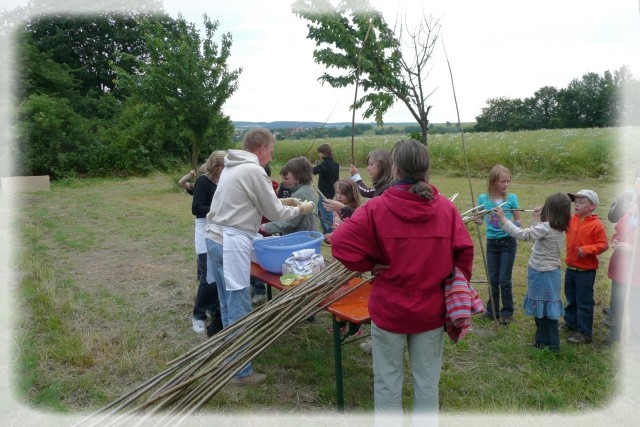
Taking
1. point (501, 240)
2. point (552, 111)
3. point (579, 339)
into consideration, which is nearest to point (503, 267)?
point (501, 240)

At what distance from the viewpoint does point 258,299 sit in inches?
190

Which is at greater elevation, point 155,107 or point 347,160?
point 155,107

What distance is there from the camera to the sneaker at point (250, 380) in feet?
10.3

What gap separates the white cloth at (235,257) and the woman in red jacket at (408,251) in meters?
1.09

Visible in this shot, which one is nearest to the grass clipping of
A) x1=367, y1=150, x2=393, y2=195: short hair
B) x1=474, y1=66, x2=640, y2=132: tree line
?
x1=367, y1=150, x2=393, y2=195: short hair

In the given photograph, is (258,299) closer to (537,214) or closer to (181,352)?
(181,352)

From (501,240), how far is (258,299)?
7.94 ft

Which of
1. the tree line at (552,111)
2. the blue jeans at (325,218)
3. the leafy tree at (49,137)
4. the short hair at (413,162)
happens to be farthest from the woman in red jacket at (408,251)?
the leafy tree at (49,137)

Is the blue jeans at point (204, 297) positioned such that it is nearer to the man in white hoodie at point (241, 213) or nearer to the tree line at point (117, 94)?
the man in white hoodie at point (241, 213)

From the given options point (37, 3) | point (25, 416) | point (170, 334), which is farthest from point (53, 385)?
point (37, 3)

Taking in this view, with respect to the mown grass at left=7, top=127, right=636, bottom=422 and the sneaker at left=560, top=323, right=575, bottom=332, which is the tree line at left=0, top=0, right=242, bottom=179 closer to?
the mown grass at left=7, top=127, right=636, bottom=422

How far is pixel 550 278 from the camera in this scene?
3.37 meters

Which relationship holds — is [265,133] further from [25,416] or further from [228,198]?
[25,416]

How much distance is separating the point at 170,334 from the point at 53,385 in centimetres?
106
